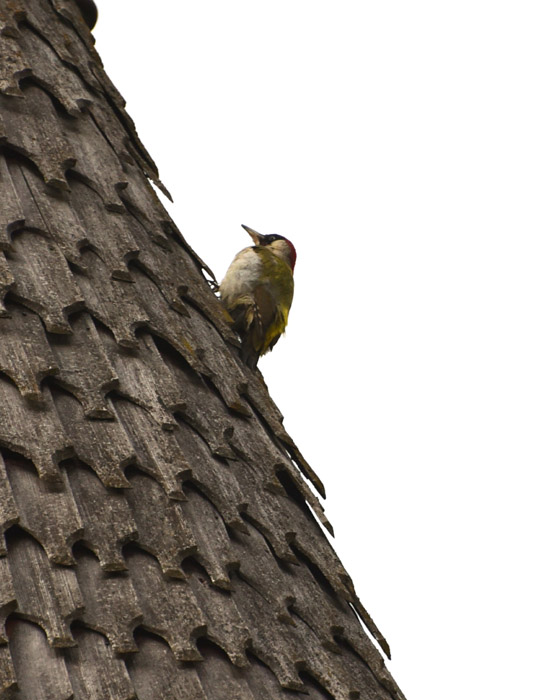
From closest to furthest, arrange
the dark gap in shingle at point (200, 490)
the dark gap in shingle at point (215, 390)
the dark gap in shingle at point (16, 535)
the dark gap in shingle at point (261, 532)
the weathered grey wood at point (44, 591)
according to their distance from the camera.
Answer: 1. the weathered grey wood at point (44, 591)
2. the dark gap in shingle at point (16, 535)
3. the dark gap in shingle at point (200, 490)
4. the dark gap in shingle at point (261, 532)
5. the dark gap in shingle at point (215, 390)

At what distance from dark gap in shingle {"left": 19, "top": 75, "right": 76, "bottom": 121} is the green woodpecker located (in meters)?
1.03

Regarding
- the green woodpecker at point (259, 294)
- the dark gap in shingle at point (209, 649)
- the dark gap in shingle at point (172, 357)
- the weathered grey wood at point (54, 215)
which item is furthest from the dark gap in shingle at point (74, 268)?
the dark gap in shingle at point (209, 649)

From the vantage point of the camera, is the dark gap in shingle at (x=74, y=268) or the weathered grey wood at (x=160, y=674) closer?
the weathered grey wood at (x=160, y=674)

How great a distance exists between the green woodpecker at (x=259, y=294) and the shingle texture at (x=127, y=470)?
39 cm

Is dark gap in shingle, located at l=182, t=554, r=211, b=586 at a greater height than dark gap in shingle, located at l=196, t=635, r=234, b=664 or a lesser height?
greater

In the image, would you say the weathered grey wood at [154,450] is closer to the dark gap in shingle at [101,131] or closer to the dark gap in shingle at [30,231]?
the dark gap in shingle at [30,231]

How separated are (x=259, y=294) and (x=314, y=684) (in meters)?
2.32

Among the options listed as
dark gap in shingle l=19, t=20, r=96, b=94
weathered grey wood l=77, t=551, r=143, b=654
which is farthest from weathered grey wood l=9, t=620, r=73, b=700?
dark gap in shingle l=19, t=20, r=96, b=94

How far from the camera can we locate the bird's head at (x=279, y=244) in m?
5.41

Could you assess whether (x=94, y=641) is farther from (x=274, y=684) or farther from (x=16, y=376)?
(x=16, y=376)

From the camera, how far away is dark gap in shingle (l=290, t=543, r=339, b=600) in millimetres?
3070

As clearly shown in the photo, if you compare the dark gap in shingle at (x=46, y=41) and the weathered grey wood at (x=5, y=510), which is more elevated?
the dark gap in shingle at (x=46, y=41)

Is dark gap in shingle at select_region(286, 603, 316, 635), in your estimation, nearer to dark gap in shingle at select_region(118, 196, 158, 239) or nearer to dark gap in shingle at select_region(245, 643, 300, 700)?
dark gap in shingle at select_region(245, 643, 300, 700)

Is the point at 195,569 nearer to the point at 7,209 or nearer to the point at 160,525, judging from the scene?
the point at 160,525
